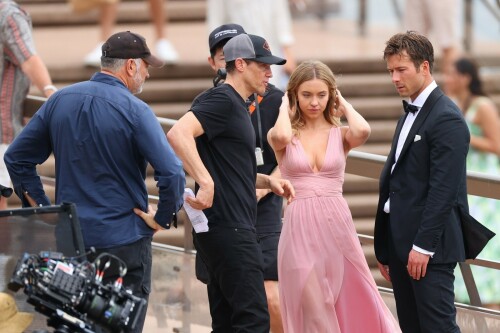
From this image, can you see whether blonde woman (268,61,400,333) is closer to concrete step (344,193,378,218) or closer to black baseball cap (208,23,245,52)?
black baseball cap (208,23,245,52)

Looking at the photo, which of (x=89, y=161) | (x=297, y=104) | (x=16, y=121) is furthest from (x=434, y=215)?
(x=16, y=121)

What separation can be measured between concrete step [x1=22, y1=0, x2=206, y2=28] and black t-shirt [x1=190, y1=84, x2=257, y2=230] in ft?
23.8

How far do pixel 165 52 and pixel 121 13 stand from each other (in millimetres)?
2102

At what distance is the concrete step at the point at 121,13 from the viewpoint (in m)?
14.3

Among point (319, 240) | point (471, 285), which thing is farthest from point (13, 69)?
point (471, 285)

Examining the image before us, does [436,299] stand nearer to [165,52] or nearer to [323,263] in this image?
[323,263]

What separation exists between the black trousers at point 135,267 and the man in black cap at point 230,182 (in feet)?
1.14

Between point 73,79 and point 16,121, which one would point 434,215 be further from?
point 73,79

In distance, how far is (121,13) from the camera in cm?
1422

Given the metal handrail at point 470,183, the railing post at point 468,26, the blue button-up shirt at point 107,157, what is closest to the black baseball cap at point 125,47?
the blue button-up shirt at point 107,157

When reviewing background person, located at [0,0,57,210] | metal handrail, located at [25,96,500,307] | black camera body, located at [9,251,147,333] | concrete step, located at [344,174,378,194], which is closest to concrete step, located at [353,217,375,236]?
concrete step, located at [344,174,378,194]

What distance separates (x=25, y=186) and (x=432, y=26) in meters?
6.29

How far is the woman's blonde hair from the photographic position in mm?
7562

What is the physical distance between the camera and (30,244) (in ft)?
21.0
